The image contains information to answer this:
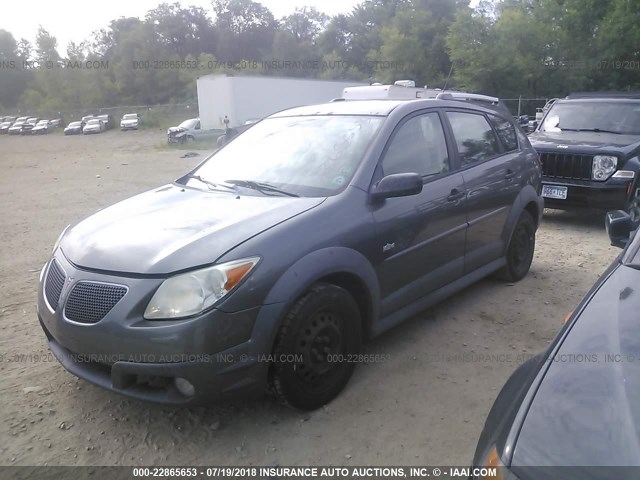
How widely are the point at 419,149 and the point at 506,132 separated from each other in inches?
59.6

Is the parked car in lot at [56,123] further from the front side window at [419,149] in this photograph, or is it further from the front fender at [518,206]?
the front side window at [419,149]

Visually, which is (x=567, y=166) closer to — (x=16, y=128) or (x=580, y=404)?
(x=580, y=404)

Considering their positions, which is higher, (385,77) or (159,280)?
(385,77)

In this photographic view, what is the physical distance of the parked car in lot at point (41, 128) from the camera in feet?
147

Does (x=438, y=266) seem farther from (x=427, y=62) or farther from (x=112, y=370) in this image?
(x=427, y=62)

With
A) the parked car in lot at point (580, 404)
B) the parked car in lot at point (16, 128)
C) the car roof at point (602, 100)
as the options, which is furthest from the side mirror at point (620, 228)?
the parked car in lot at point (16, 128)

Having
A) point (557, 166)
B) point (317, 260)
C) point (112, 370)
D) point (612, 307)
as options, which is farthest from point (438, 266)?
point (557, 166)

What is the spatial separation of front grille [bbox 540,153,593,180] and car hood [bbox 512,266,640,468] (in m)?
5.88

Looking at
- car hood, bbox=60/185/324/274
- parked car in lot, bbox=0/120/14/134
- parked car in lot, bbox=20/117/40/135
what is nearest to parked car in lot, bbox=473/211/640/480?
car hood, bbox=60/185/324/274

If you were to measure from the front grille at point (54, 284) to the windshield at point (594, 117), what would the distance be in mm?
7880

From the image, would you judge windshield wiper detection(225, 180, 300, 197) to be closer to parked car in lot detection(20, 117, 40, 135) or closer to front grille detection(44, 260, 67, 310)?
front grille detection(44, 260, 67, 310)

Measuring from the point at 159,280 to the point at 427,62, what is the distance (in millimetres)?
30428

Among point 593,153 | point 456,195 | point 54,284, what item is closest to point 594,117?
point 593,153

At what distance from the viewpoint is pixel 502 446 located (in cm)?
157
